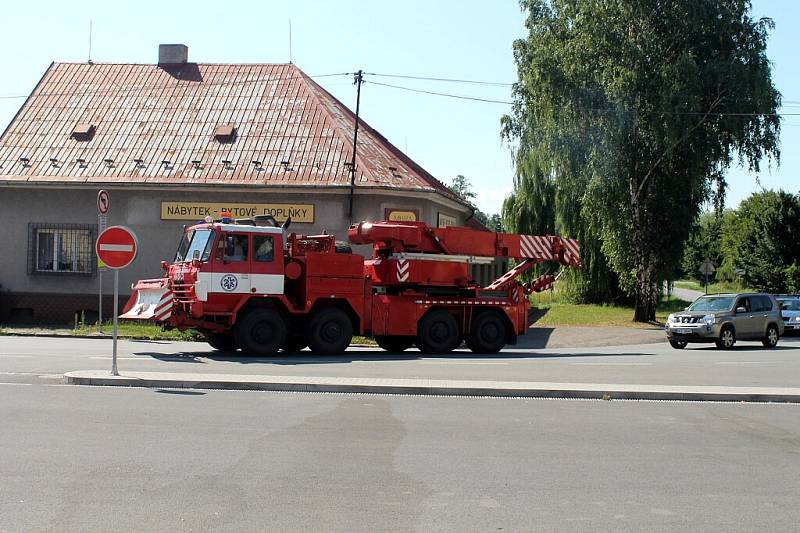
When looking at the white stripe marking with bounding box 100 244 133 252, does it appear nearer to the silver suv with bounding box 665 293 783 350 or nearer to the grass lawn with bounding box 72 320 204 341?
the grass lawn with bounding box 72 320 204 341

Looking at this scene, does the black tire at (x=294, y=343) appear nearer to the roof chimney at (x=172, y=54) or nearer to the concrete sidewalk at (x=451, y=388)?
the concrete sidewalk at (x=451, y=388)

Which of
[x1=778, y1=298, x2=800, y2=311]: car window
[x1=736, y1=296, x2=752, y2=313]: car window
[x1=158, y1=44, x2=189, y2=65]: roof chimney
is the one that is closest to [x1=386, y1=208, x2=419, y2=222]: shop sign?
[x1=736, y1=296, x2=752, y2=313]: car window

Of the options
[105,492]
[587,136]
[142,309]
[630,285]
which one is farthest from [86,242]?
[105,492]

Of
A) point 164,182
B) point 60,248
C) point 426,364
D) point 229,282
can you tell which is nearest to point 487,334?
point 426,364

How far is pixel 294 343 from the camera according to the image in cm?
2159

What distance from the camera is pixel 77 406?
436 inches

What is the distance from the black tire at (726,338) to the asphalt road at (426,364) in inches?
95.5

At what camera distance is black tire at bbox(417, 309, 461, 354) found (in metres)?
21.6

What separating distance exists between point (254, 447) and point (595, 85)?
27.7m

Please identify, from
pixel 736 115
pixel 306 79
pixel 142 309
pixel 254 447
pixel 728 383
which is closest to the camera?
pixel 254 447

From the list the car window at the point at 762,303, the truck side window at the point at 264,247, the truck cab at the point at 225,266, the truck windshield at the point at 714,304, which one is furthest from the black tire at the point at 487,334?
the car window at the point at 762,303

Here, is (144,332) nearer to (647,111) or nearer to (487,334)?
(487,334)

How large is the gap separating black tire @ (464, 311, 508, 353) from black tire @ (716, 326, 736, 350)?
7.35m

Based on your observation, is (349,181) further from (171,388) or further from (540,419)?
(540,419)
